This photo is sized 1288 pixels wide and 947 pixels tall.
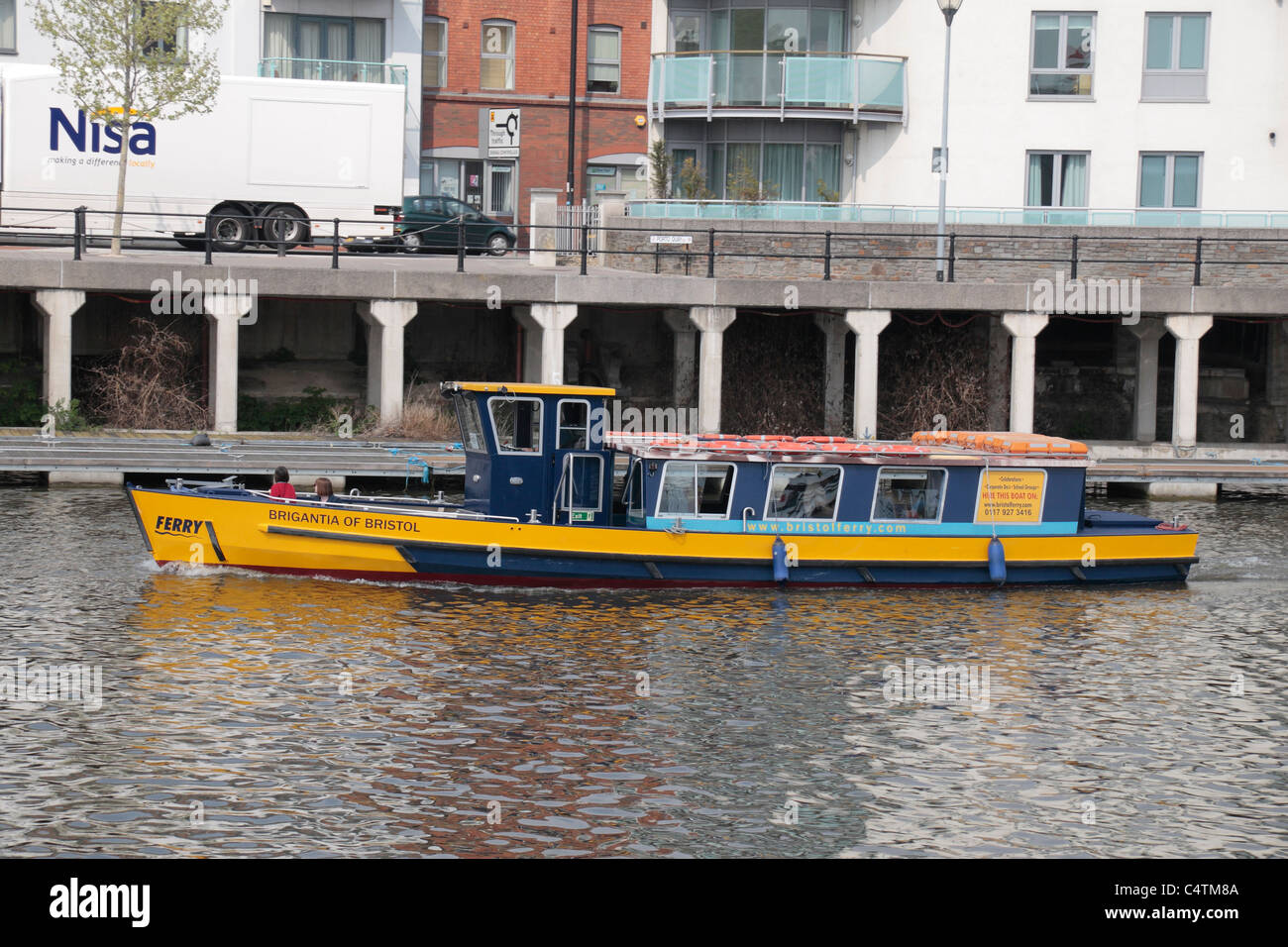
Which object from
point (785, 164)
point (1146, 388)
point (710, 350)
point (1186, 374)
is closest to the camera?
point (710, 350)

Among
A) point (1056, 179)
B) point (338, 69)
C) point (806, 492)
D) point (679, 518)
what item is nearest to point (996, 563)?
→ point (806, 492)

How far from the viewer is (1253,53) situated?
131 feet

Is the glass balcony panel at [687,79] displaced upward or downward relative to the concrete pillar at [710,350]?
upward

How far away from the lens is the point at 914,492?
22.5m

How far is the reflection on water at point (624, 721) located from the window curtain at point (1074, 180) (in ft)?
66.2

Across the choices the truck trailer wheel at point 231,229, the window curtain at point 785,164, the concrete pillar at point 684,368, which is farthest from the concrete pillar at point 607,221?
the truck trailer wheel at point 231,229

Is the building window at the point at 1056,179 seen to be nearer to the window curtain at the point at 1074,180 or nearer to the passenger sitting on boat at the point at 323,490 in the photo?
the window curtain at the point at 1074,180

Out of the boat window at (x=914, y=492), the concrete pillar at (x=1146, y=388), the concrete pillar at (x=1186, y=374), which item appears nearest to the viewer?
the boat window at (x=914, y=492)

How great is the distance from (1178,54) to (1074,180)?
144 inches

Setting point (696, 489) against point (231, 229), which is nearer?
point (696, 489)

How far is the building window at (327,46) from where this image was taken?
45531 millimetres

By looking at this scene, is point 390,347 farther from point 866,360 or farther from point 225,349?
point 866,360

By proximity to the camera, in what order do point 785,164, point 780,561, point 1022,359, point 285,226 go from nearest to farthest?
point 780,561 → point 1022,359 → point 285,226 → point 785,164

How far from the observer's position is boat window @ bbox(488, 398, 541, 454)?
70.1 ft
